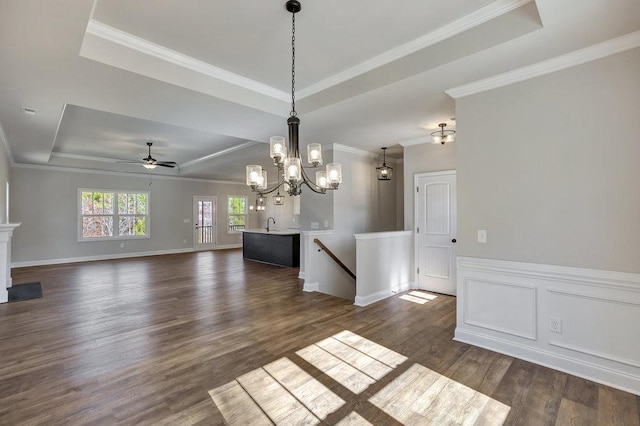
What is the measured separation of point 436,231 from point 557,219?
2524 mm

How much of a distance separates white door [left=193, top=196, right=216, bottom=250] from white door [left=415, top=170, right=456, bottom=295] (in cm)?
865

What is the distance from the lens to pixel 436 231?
5.21 meters

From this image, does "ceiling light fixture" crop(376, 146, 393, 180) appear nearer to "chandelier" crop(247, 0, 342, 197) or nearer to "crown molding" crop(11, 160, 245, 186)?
"chandelier" crop(247, 0, 342, 197)

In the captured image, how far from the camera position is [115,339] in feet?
11.0

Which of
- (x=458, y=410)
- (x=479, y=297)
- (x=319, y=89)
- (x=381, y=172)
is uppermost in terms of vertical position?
(x=319, y=89)

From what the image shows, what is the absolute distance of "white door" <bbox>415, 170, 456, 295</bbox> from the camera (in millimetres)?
5039

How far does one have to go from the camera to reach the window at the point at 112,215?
30.0 feet

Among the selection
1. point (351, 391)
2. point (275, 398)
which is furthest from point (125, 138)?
point (351, 391)

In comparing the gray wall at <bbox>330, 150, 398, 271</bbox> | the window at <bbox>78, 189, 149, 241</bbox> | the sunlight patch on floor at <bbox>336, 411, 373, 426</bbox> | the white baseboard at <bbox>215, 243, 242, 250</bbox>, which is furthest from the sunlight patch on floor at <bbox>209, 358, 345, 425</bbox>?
the white baseboard at <bbox>215, 243, 242, 250</bbox>

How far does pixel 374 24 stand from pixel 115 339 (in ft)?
13.4

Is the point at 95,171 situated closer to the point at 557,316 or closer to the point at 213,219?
the point at 213,219

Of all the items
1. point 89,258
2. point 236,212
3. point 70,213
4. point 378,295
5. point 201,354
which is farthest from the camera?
point 236,212

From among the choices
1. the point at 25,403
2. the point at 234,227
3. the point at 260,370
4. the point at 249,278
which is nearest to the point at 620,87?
the point at 260,370

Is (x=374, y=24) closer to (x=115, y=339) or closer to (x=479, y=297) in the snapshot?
(x=479, y=297)
